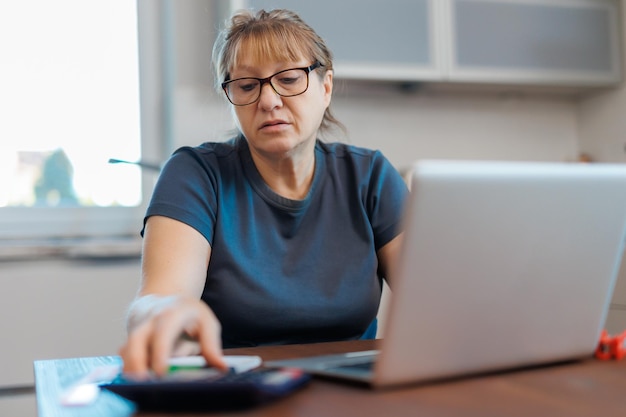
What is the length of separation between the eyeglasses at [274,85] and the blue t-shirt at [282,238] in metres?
0.13

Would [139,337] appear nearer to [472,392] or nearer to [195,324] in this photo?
[195,324]

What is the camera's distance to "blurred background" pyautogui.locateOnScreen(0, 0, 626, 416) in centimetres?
217

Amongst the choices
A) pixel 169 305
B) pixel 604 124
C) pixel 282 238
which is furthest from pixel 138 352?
pixel 604 124

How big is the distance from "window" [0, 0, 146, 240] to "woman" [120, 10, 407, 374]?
1.08 metres

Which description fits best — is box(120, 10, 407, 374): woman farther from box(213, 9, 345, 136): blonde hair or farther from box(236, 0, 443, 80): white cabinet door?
box(236, 0, 443, 80): white cabinet door

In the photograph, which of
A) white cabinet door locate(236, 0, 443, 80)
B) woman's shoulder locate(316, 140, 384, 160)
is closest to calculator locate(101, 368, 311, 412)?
woman's shoulder locate(316, 140, 384, 160)

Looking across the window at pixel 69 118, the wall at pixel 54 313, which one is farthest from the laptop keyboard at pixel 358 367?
the window at pixel 69 118

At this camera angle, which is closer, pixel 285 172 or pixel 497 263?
pixel 497 263

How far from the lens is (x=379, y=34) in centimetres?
242

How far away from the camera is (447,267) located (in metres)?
0.65

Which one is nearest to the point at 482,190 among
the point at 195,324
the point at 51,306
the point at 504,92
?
the point at 195,324

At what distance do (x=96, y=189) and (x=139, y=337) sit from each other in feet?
6.20

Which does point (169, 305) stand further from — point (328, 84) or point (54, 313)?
point (54, 313)

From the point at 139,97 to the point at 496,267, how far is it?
202cm
